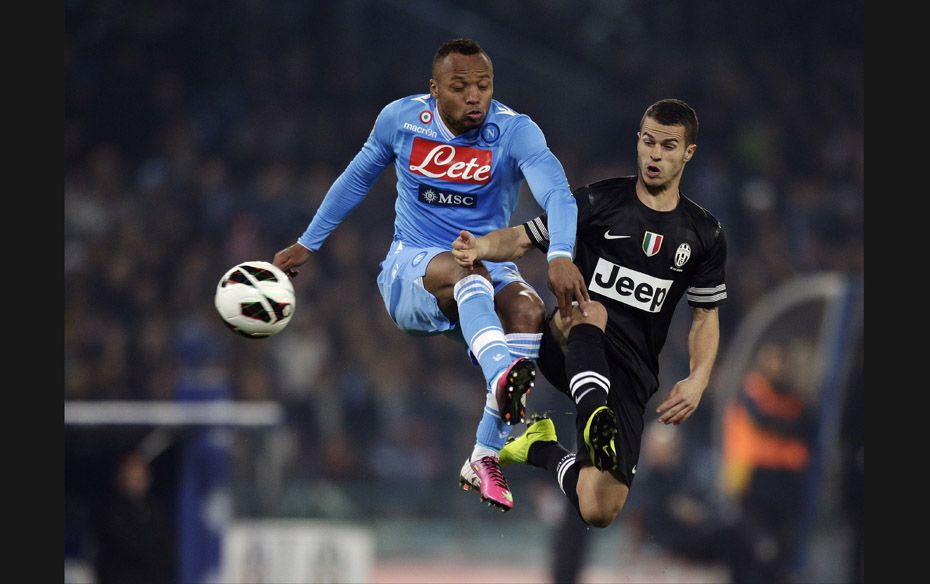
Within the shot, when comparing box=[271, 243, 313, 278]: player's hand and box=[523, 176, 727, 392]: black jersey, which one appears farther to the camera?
box=[271, 243, 313, 278]: player's hand

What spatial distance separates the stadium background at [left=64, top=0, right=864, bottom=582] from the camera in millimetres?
10641

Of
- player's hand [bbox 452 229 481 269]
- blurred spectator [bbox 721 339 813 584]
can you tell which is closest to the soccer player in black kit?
player's hand [bbox 452 229 481 269]

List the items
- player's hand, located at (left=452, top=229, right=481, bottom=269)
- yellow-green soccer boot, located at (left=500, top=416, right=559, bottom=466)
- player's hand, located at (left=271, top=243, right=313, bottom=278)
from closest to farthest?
player's hand, located at (left=452, top=229, right=481, bottom=269)
player's hand, located at (left=271, top=243, right=313, bottom=278)
yellow-green soccer boot, located at (left=500, top=416, right=559, bottom=466)

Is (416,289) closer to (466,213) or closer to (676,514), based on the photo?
(466,213)

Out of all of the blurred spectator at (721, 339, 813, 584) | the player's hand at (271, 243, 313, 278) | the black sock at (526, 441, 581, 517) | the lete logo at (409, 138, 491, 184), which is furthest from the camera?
the blurred spectator at (721, 339, 813, 584)

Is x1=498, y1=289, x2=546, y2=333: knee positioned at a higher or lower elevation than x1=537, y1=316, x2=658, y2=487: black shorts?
higher

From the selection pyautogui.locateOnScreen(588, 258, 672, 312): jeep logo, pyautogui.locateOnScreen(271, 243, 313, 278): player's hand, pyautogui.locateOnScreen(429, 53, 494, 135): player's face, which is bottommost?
pyautogui.locateOnScreen(588, 258, 672, 312): jeep logo

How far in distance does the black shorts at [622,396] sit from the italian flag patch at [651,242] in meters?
0.54

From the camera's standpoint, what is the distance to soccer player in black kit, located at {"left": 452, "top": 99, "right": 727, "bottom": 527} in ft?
17.2

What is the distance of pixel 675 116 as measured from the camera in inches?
206

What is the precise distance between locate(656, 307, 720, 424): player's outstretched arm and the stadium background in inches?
203

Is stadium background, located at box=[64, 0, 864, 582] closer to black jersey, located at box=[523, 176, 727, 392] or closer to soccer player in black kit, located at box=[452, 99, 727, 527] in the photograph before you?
soccer player in black kit, located at box=[452, 99, 727, 527]

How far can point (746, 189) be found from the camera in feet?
43.0

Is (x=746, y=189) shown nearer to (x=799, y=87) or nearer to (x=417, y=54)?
(x=799, y=87)
